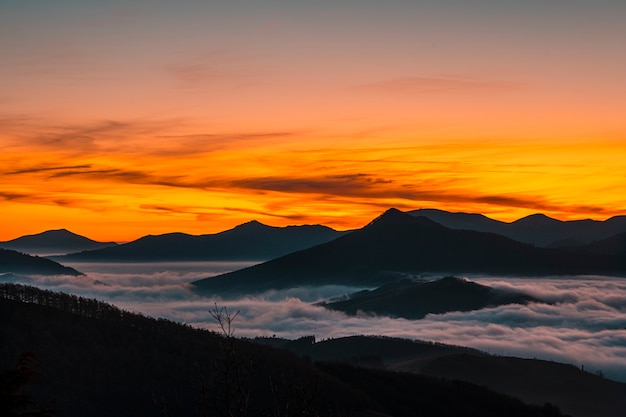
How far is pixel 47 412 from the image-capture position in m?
17.7

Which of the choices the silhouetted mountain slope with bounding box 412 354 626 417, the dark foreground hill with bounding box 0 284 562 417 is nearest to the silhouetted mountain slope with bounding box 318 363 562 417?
the dark foreground hill with bounding box 0 284 562 417

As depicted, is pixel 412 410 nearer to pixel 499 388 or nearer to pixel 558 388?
pixel 499 388

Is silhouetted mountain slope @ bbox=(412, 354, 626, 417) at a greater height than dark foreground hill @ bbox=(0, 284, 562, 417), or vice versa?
dark foreground hill @ bbox=(0, 284, 562, 417)

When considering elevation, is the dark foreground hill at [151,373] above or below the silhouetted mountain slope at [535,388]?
above

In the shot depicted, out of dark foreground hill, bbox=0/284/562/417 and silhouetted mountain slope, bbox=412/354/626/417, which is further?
silhouetted mountain slope, bbox=412/354/626/417

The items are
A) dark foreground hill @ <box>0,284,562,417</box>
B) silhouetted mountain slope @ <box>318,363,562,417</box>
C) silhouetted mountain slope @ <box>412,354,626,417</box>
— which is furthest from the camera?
silhouetted mountain slope @ <box>412,354,626,417</box>

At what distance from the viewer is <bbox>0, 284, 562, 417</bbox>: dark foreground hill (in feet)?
328

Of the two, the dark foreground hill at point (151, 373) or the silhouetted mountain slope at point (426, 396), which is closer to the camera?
the dark foreground hill at point (151, 373)

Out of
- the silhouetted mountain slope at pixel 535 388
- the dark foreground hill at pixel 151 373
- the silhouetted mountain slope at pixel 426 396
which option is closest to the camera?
the dark foreground hill at pixel 151 373

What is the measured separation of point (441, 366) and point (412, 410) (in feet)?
257

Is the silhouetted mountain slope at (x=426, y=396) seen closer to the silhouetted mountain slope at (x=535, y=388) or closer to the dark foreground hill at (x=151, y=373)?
the dark foreground hill at (x=151, y=373)

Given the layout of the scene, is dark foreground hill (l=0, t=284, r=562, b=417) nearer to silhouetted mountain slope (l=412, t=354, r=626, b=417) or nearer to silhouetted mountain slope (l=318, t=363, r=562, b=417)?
silhouetted mountain slope (l=318, t=363, r=562, b=417)

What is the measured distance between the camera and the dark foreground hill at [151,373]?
100 meters

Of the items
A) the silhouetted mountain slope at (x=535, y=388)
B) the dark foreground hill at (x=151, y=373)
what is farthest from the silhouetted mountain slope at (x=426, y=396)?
the silhouetted mountain slope at (x=535, y=388)
